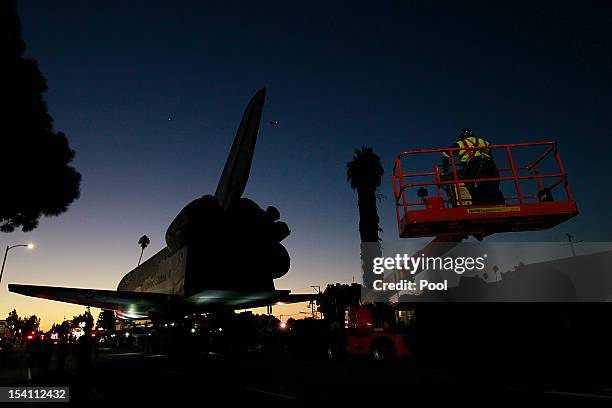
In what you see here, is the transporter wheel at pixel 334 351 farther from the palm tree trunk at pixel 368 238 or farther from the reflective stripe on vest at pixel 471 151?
the palm tree trunk at pixel 368 238

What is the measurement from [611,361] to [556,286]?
2866 mm

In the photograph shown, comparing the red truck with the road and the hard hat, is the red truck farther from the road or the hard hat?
the hard hat

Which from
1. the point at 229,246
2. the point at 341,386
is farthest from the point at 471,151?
the point at 229,246

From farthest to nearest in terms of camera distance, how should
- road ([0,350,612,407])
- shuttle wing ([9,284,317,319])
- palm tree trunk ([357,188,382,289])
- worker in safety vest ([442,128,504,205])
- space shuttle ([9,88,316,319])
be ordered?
palm tree trunk ([357,188,382,289])
shuttle wing ([9,284,317,319])
space shuttle ([9,88,316,319])
worker in safety vest ([442,128,504,205])
road ([0,350,612,407])

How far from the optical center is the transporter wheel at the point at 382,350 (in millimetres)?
13945

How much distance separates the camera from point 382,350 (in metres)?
14.1

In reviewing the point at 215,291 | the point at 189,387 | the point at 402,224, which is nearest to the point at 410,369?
the point at 402,224

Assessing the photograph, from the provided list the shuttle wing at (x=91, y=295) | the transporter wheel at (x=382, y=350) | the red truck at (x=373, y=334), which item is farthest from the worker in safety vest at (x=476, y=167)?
the shuttle wing at (x=91, y=295)

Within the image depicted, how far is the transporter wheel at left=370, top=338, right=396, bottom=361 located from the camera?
13.9 m

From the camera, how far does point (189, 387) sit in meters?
8.88

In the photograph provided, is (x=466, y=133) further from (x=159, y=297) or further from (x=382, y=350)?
→ (x=159, y=297)

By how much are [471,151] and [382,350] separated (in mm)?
7899

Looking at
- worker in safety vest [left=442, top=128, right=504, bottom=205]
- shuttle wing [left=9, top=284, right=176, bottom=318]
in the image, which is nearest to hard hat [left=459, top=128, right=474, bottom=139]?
worker in safety vest [left=442, top=128, right=504, bottom=205]

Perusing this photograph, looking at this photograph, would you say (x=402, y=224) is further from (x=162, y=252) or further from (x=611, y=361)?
(x=162, y=252)
